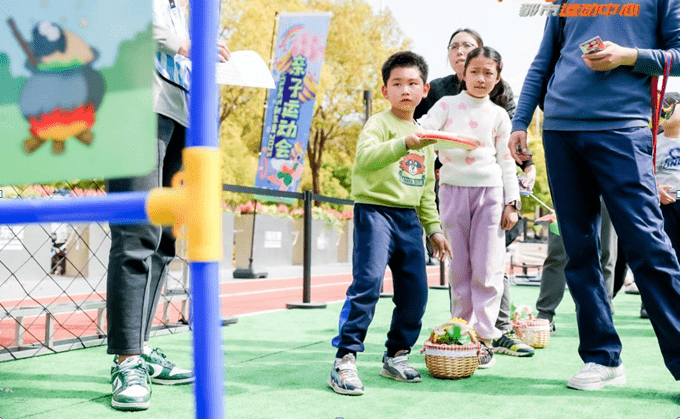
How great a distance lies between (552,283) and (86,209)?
3618mm

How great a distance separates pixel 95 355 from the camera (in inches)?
118

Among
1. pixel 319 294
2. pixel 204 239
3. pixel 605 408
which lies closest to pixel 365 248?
pixel 605 408

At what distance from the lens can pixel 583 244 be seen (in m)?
2.46

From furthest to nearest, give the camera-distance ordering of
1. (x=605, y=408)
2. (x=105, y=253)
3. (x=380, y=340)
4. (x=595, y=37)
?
(x=105, y=253)
(x=380, y=340)
(x=595, y=37)
(x=605, y=408)

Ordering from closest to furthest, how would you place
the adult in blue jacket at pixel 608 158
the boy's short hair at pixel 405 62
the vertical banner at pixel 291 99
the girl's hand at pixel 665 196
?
1. the adult in blue jacket at pixel 608 158
2. the boy's short hair at pixel 405 62
3. the girl's hand at pixel 665 196
4. the vertical banner at pixel 291 99

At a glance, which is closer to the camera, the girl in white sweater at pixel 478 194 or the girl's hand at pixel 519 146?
the girl's hand at pixel 519 146

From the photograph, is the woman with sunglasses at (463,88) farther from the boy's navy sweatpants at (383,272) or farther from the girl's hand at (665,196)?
the girl's hand at (665,196)

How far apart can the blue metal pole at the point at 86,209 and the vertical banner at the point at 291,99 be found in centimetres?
1001

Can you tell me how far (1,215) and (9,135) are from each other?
0.32 feet

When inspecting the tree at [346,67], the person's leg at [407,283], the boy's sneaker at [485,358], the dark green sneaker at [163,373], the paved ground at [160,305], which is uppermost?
the tree at [346,67]

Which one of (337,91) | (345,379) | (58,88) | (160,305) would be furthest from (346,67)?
(58,88)

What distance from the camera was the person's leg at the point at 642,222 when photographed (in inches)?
85.6

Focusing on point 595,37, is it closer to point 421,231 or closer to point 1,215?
point 421,231

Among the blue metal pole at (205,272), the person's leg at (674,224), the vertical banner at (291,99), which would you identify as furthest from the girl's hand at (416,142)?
the vertical banner at (291,99)
